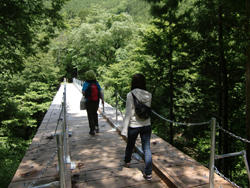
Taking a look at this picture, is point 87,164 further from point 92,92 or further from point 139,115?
point 92,92

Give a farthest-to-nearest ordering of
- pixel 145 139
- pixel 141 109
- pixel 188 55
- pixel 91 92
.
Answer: pixel 188 55, pixel 91 92, pixel 145 139, pixel 141 109

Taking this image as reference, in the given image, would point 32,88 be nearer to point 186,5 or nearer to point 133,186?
point 186,5

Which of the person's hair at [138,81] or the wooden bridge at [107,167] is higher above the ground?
the person's hair at [138,81]

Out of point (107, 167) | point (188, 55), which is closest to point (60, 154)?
point (107, 167)

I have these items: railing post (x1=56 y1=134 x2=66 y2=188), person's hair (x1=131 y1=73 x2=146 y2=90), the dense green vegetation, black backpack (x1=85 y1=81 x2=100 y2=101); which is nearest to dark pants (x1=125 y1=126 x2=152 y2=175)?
person's hair (x1=131 y1=73 x2=146 y2=90)

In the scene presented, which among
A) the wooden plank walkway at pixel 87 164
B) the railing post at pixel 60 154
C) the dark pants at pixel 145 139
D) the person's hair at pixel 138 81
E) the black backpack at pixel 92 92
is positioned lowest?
the wooden plank walkway at pixel 87 164

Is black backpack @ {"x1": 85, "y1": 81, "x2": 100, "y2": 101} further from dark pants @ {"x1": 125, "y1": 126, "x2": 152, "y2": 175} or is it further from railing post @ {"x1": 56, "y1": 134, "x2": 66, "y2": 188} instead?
railing post @ {"x1": 56, "y1": 134, "x2": 66, "y2": 188}

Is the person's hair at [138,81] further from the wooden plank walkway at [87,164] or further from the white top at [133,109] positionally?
the wooden plank walkway at [87,164]

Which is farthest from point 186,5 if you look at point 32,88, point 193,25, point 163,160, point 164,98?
point 32,88

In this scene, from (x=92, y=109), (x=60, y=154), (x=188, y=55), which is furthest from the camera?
(x=188, y=55)

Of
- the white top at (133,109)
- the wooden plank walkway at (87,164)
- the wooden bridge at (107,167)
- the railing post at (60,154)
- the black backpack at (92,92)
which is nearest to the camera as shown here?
the railing post at (60,154)

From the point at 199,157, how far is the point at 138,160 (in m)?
8.97

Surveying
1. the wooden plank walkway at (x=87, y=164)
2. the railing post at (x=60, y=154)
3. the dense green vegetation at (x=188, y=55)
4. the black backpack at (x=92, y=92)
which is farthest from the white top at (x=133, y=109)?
the dense green vegetation at (x=188, y=55)

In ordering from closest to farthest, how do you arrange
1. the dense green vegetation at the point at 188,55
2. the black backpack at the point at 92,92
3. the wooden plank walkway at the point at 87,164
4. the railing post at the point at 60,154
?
the railing post at the point at 60,154, the wooden plank walkway at the point at 87,164, the black backpack at the point at 92,92, the dense green vegetation at the point at 188,55
